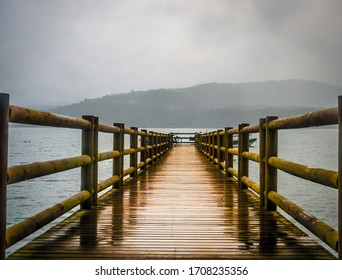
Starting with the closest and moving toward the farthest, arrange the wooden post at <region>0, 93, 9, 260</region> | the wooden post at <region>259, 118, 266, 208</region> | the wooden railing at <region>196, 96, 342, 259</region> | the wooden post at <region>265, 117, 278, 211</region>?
the wooden post at <region>0, 93, 9, 260</region>, the wooden railing at <region>196, 96, 342, 259</region>, the wooden post at <region>265, 117, 278, 211</region>, the wooden post at <region>259, 118, 266, 208</region>

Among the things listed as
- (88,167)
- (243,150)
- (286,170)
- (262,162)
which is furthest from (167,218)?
(243,150)

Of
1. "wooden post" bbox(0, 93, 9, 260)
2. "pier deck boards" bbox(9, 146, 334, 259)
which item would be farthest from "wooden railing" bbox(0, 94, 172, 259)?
"pier deck boards" bbox(9, 146, 334, 259)

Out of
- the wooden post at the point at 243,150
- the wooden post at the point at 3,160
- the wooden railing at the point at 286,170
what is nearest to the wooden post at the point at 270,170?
the wooden railing at the point at 286,170

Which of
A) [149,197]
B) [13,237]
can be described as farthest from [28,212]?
[13,237]

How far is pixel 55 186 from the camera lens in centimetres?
1989

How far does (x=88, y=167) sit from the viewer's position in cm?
459

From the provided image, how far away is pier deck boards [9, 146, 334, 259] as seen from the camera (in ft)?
9.17

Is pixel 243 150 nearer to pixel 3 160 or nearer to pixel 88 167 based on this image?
pixel 88 167

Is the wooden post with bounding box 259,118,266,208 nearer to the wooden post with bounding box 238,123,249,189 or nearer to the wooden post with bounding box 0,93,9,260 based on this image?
the wooden post with bounding box 238,123,249,189

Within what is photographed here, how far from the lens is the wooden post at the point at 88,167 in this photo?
4.56 m

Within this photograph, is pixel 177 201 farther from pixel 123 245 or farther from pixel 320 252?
pixel 320 252

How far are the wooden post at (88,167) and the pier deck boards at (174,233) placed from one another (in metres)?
0.21

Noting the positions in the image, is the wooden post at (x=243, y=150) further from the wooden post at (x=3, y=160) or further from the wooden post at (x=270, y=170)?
the wooden post at (x=3, y=160)

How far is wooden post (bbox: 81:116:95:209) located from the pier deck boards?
→ 21 cm
